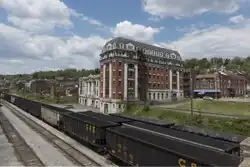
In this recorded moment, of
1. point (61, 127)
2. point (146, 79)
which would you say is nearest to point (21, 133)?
point (61, 127)

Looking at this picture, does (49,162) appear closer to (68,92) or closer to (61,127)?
(61,127)

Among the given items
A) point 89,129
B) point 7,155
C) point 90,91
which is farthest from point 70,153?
point 90,91

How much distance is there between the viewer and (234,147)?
12117 millimetres

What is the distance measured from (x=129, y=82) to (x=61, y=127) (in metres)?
34.5

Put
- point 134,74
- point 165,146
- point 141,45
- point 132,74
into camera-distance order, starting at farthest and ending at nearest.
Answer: point 141,45
point 134,74
point 132,74
point 165,146

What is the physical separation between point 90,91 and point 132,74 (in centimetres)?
2949

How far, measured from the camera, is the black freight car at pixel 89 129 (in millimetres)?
18688

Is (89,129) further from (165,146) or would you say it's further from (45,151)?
(165,146)

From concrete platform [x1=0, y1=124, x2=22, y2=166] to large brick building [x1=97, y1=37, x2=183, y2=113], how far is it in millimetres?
36049

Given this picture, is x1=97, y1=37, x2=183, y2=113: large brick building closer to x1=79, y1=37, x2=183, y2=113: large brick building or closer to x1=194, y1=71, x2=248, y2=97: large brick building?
x1=79, y1=37, x2=183, y2=113: large brick building

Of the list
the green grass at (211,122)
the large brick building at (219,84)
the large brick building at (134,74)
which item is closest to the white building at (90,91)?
the large brick building at (134,74)

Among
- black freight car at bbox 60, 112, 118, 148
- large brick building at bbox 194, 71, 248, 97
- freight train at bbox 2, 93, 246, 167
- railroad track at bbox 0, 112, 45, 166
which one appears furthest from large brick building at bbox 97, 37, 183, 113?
freight train at bbox 2, 93, 246, 167

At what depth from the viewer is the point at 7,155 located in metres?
19.9

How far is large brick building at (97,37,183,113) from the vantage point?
194 ft
